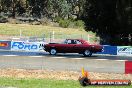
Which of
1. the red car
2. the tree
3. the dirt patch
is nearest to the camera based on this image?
the dirt patch

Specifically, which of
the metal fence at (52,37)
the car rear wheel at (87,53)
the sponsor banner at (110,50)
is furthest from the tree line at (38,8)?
the car rear wheel at (87,53)

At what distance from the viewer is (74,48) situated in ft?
107

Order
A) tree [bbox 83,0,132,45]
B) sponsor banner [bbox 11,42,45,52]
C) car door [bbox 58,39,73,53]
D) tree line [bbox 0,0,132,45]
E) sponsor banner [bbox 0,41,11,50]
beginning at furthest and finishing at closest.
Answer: tree [bbox 83,0,132,45], tree line [bbox 0,0,132,45], sponsor banner [bbox 0,41,11,50], sponsor banner [bbox 11,42,45,52], car door [bbox 58,39,73,53]

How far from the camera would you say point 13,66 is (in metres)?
23.2

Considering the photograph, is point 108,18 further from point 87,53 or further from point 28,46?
point 87,53

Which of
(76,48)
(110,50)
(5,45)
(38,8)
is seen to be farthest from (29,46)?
(38,8)

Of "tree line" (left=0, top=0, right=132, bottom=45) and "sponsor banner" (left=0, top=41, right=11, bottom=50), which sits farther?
"tree line" (left=0, top=0, right=132, bottom=45)

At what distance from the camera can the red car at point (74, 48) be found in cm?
3259

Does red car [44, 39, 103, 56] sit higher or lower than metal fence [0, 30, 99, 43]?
lower

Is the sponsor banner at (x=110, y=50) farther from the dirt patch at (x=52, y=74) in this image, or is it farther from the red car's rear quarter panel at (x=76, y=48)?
the dirt patch at (x=52, y=74)

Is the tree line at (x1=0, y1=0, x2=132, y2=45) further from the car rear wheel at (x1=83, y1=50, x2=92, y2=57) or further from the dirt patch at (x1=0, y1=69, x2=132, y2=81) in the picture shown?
the dirt patch at (x1=0, y1=69, x2=132, y2=81)

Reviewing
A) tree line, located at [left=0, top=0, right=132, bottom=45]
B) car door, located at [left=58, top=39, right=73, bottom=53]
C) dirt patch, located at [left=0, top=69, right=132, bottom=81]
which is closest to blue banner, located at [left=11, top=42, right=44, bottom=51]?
car door, located at [left=58, top=39, right=73, bottom=53]

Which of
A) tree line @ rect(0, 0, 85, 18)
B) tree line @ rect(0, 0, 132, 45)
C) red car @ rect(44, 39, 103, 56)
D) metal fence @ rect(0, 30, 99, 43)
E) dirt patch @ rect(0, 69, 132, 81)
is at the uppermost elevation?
tree line @ rect(0, 0, 85, 18)

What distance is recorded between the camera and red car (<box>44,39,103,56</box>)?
32594 millimetres
